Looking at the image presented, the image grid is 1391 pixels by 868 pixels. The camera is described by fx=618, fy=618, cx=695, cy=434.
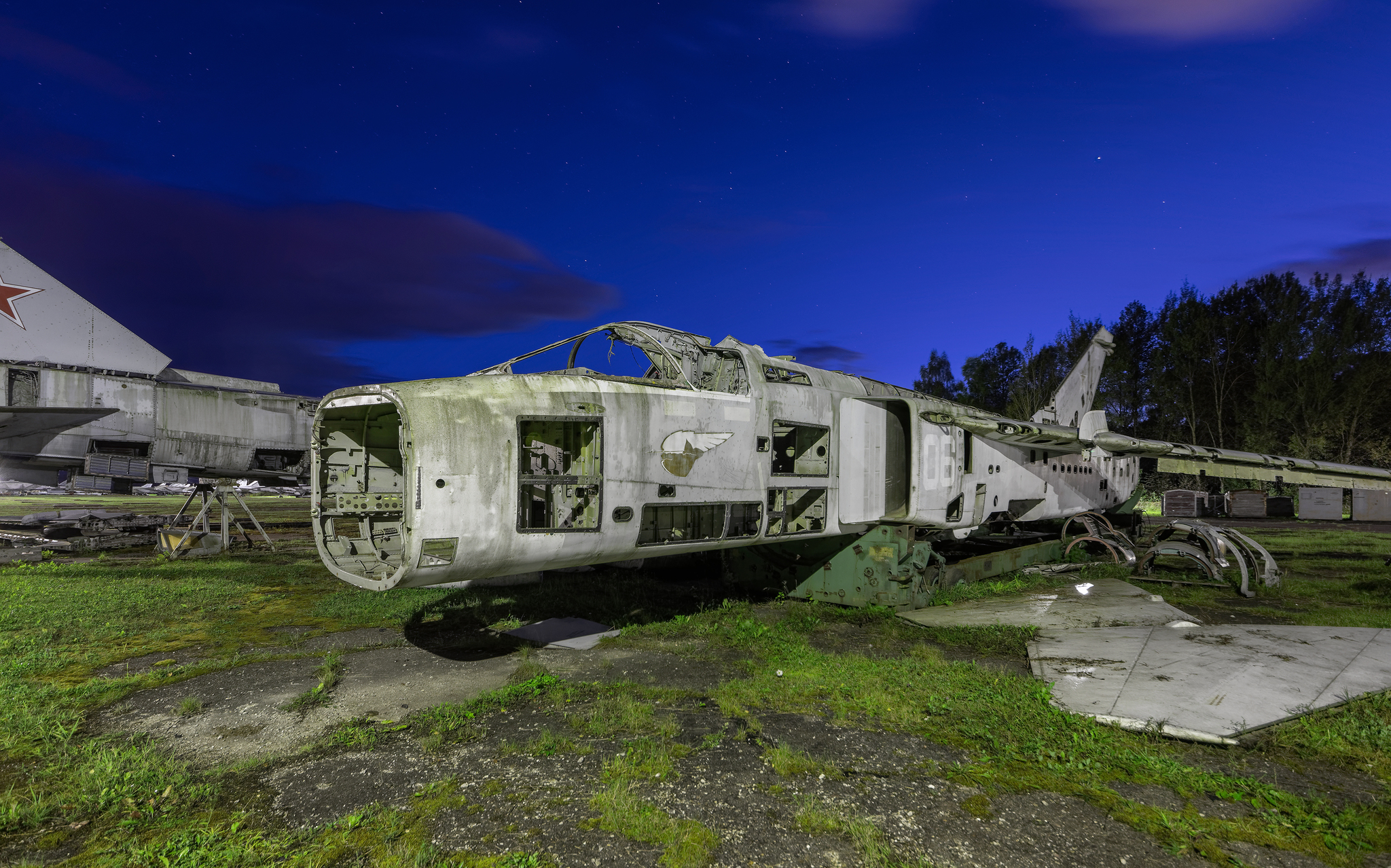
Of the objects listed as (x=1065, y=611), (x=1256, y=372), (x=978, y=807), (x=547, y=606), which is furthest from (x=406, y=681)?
(x=1256, y=372)

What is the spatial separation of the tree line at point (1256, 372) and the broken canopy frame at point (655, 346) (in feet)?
116

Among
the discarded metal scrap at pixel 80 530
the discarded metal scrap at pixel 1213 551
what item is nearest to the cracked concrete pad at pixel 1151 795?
the discarded metal scrap at pixel 1213 551

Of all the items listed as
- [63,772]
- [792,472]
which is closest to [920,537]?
[792,472]

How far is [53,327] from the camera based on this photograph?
15.2 meters

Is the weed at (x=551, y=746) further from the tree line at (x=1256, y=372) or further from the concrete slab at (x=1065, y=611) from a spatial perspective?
the tree line at (x=1256, y=372)

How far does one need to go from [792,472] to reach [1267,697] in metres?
4.76

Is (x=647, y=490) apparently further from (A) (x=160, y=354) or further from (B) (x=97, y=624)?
(A) (x=160, y=354)

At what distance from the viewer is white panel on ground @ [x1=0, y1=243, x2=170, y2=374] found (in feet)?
48.9

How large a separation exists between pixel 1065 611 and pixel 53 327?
22.6m

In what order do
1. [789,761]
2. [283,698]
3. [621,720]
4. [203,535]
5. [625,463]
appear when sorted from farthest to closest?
1. [203,535]
2. [625,463]
3. [283,698]
4. [621,720]
5. [789,761]

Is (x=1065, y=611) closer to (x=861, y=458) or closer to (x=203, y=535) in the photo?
(x=861, y=458)

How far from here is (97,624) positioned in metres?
7.78

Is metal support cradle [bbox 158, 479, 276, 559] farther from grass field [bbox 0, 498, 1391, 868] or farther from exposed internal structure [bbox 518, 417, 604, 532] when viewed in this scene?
exposed internal structure [bbox 518, 417, 604, 532]

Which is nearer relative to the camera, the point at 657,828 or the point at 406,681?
the point at 657,828
